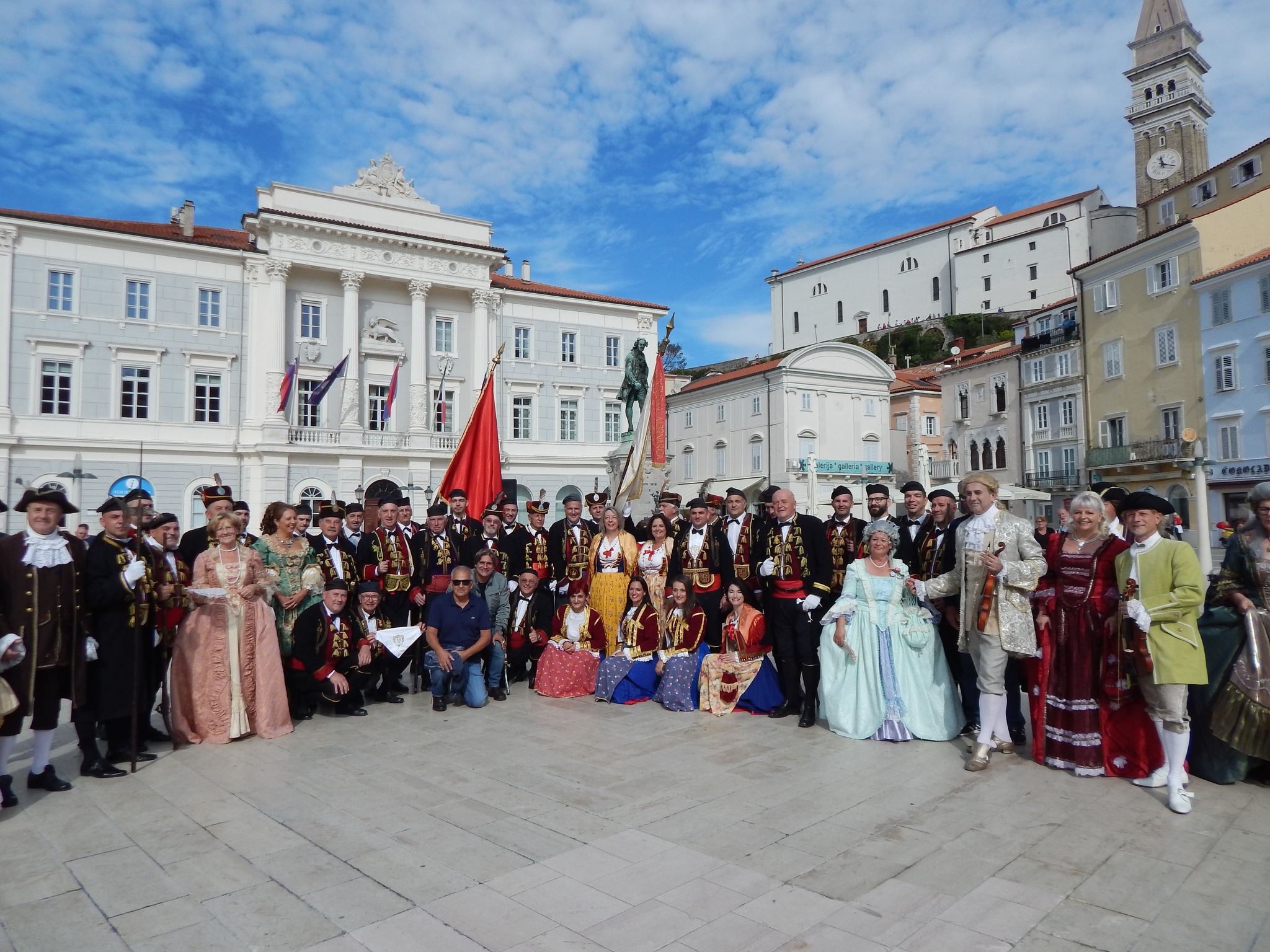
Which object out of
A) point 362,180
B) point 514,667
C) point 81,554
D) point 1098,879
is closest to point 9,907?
point 81,554

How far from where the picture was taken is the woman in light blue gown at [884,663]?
6180 millimetres

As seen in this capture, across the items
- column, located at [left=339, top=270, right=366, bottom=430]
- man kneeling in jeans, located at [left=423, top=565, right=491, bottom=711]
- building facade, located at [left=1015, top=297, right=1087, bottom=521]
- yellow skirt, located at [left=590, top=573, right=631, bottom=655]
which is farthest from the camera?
building facade, located at [left=1015, top=297, right=1087, bottom=521]

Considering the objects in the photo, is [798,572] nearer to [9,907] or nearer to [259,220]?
[9,907]

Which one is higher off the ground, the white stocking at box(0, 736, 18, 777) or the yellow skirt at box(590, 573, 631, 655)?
the yellow skirt at box(590, 573, 631, 655)

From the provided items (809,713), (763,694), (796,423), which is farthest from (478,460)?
(796,423)

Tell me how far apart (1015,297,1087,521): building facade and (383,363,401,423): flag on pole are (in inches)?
1139

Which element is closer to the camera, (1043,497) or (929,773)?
(929,773)

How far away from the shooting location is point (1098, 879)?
361cm

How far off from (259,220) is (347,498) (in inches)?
428

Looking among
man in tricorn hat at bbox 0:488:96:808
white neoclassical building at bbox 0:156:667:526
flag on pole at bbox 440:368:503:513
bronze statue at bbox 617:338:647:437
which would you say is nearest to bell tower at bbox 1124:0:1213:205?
white neoclassical building at bbox 0:156:667:526

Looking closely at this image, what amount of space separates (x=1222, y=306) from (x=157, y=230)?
3977 centimetres

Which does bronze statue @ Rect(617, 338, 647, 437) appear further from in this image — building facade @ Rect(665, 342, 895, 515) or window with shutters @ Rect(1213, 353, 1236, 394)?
window with shutters @ Rect(1213, 353, 1236, 394)

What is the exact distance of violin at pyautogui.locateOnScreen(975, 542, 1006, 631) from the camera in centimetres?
548

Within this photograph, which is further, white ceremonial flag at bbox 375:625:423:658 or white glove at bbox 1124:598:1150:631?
white ceremonial flag at bbox 375:625:423:658
